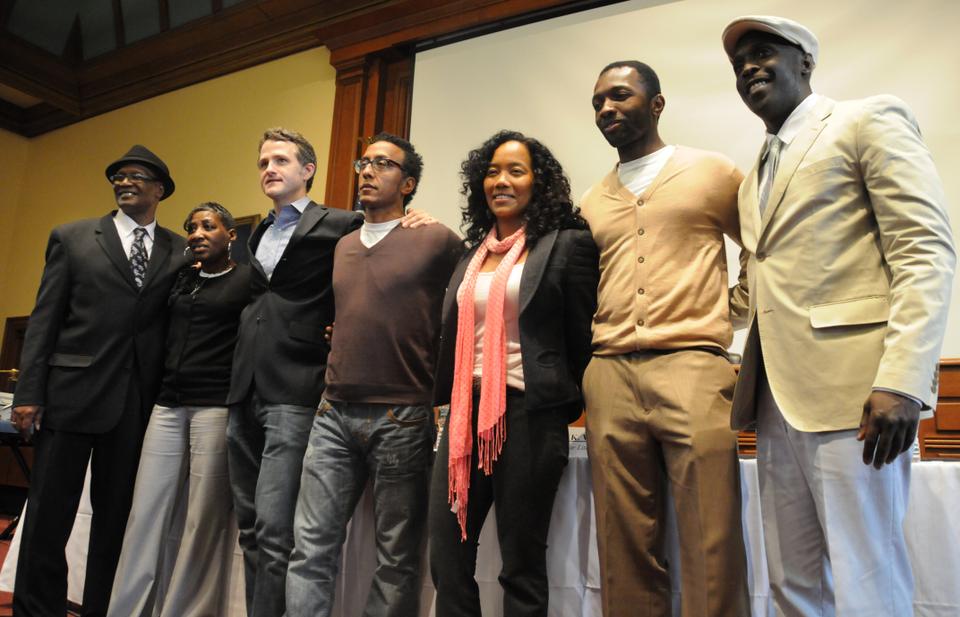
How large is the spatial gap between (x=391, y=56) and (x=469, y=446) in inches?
164

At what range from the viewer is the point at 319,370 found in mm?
2410

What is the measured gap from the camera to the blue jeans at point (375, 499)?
2094mm

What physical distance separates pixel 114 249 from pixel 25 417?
25.8 inches

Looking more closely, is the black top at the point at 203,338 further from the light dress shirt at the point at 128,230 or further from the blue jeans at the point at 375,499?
the blue jeans at the point at 375,499

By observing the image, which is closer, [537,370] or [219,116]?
[537,370]

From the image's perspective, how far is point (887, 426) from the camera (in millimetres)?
1296

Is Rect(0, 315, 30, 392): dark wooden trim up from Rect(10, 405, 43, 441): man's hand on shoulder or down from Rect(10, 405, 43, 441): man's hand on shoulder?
up

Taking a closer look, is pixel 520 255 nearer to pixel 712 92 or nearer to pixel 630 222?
Result: pixel 630 222

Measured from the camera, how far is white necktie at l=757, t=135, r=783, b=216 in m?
1.71

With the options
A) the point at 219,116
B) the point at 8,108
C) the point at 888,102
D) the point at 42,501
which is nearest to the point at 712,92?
the point at 888,102

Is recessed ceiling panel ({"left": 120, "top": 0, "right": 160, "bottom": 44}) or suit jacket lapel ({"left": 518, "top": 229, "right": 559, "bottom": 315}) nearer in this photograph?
suit jacket lapel ({"left": 518, "top": 229, "right": 559, "bottom": 315})

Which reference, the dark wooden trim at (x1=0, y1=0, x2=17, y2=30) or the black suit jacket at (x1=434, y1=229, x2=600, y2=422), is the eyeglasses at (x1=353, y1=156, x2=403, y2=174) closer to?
the black suit jacket at (x1=434, y1=229, x2=600, y2=422)

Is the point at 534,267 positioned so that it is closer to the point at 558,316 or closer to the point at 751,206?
the point at 558,316

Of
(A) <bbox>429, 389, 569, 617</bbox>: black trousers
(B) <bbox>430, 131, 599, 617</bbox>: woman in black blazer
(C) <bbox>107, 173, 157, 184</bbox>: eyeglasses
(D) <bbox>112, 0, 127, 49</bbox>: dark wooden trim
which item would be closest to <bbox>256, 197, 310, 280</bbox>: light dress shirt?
(C) <bbox>107, 173, 157, 184</bbox>: eyeglasses
